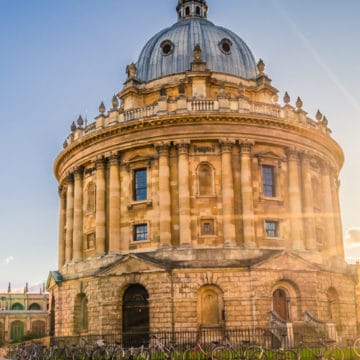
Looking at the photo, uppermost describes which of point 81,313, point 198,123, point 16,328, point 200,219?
point 198,123

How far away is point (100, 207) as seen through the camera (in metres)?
42.2

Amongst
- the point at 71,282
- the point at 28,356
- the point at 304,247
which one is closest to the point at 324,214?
the point at 304,247

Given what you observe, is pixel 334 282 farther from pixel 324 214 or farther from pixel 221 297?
pixel 221 297

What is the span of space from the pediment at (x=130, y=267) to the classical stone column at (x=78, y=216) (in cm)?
517

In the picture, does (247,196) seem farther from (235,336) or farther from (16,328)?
(16,328)

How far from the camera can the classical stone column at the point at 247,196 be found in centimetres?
3922

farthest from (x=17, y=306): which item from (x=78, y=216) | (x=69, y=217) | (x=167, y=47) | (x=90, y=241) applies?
(x=167, y=47)

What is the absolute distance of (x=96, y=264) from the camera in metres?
41.0

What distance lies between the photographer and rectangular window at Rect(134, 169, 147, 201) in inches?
1634

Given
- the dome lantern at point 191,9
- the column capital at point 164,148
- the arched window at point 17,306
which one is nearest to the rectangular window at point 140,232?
the column capital at point 164,148

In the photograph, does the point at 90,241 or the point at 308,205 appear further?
the point at 90,241

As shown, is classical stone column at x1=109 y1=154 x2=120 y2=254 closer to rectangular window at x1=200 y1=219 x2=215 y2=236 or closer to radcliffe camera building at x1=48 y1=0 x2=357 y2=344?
radcliffe camera building at x1=48 y1=0 x2=357 y2=344

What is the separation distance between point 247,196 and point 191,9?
24.8 m

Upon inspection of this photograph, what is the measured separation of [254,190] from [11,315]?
74.3 metres
